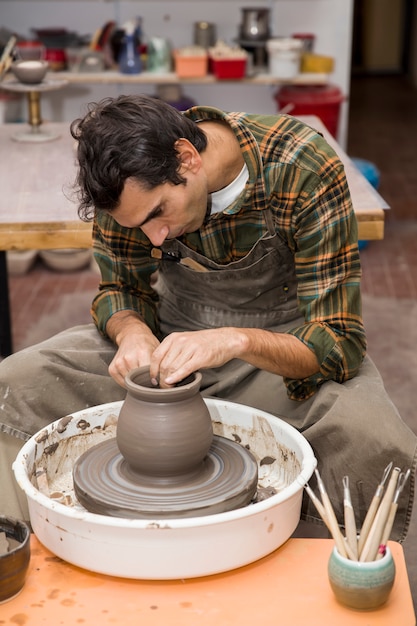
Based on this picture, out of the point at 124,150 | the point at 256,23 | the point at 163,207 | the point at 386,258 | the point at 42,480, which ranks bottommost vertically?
the point at 386,258

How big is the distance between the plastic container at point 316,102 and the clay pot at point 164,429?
4.15 metres

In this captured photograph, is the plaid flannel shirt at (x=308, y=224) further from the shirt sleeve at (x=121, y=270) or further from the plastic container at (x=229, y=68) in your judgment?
the plastic container at (x=229, y=68)

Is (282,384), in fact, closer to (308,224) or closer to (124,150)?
(308,224)

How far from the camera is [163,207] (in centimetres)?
214

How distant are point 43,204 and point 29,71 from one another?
4.60 ft

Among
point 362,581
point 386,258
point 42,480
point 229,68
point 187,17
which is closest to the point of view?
point 362,581

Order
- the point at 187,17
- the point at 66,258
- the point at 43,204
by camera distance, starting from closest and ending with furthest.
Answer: the point at 43,204
the point at 66,258
the point at 187,17

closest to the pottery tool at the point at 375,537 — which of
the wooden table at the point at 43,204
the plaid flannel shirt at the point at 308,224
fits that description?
the plaid flannel shirt at the point at 308,224

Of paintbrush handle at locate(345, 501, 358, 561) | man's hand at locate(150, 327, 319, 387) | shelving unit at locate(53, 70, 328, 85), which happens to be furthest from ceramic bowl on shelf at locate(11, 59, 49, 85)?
paintbrush handle at locate(345, 501, 358, 561)

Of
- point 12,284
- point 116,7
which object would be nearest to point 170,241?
point 12,284

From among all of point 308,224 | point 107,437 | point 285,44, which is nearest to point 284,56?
point 285,44

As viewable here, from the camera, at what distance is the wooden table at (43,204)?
299cm

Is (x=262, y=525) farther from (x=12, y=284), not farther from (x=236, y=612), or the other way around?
(x=12, y=284)

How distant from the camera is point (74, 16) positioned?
21.3 feet
